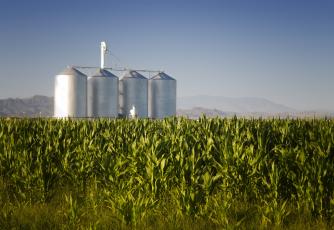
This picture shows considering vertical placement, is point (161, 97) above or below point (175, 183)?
above

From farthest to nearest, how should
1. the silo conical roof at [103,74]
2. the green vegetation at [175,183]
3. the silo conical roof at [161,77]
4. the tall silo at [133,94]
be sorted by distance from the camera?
the silo conical roof at [161,77] < the tall silo at [133,94] < the silo conical roof at [103,74] < the green vegetation at [175,183]

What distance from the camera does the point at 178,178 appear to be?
11.0m

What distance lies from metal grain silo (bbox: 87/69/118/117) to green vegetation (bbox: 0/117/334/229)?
41.8 meters

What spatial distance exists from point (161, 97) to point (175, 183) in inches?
1982

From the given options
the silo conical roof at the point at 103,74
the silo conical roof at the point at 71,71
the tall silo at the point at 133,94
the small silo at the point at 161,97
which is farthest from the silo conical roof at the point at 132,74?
the silo conical roof at the point at 71,71

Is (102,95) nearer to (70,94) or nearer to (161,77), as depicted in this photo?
(70,94)

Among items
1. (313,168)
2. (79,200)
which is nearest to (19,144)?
(79,200)

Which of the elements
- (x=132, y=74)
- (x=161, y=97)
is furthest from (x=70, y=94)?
(x=161, y=97)

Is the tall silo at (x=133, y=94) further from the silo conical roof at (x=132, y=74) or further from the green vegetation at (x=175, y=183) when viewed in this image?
the green vegetation at (x=175, y=183)

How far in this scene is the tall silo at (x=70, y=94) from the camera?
181 ft

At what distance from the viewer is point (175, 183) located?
445 inches

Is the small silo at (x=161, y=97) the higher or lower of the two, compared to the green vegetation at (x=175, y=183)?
higher

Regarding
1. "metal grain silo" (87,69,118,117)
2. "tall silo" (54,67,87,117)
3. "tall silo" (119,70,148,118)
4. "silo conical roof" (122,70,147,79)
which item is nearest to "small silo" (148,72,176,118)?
"tall silo" (119,70,148,118)

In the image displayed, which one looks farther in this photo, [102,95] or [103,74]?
[103,74]
